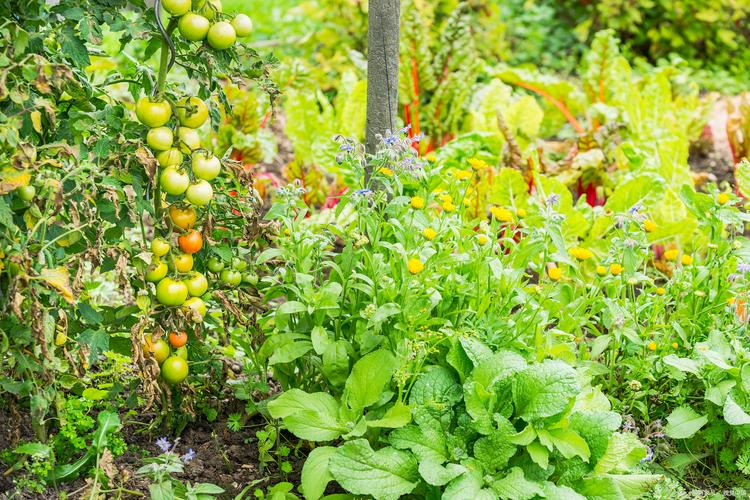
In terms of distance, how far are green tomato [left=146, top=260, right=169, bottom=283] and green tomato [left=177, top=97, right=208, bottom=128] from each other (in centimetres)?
38

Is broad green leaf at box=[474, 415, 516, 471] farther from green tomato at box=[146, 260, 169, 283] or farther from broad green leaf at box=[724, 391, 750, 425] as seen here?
green tomato at box=[146, 260, 169, 283]

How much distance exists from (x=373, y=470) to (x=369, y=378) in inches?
9.9

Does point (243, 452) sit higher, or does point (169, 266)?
point (169, 266)

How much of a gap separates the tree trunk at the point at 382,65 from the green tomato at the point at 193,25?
0.95 m

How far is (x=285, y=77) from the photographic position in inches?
180

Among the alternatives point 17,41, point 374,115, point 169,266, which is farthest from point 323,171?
point 17,41

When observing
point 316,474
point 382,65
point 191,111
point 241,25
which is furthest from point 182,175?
point 382,65

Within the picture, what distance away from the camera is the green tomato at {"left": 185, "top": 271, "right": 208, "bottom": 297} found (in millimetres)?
2262

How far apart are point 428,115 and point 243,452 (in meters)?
2.65

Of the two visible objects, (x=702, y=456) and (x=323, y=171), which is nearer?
(x=702, y=456)

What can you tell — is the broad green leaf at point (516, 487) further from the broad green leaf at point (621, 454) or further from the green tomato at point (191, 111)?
the green tomato at point (191, 111)

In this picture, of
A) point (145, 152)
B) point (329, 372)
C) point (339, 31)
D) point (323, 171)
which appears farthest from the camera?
point (339, 31)

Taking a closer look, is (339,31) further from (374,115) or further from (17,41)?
(17,41)

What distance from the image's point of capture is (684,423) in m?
2.59
